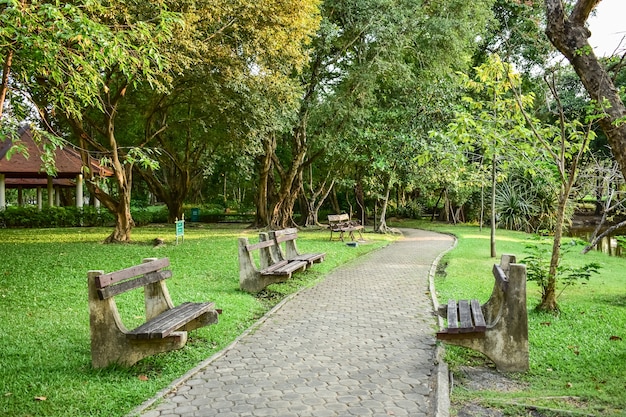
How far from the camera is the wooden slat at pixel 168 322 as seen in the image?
17.6ft

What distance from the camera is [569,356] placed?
6.50 meters

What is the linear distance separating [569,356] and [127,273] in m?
5.16

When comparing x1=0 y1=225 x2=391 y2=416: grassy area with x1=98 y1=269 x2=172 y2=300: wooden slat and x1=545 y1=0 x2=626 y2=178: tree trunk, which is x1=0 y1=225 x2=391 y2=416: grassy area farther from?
x1=545 y1=0 x2=626 y2=178: tree trunk

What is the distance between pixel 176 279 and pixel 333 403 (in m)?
7.60

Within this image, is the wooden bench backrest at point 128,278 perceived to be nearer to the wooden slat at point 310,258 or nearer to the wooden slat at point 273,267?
the wooden slat at point 273,267

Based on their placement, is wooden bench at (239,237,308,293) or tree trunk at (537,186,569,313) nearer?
tree trunk at (537,186,569,313)

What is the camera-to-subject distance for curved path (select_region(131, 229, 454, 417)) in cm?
475

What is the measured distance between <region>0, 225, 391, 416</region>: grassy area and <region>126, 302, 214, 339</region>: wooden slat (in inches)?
17.4

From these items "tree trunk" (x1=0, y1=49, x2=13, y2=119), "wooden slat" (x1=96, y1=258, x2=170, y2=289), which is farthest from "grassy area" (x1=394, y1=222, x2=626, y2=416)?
"tree trunk" (x1=0, y1=49, x2=13, y2=119)

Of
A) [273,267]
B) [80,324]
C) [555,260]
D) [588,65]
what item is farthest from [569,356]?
[80,324]

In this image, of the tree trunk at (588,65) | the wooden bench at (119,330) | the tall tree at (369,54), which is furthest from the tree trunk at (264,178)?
the wooden bench at (119,330)

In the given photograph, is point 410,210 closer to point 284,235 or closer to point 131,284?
point 284,235

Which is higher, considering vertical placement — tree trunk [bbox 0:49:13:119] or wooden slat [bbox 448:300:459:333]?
tree trunk [bbox 0:49:13:119]

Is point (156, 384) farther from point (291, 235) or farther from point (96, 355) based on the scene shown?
point (291, 235)
